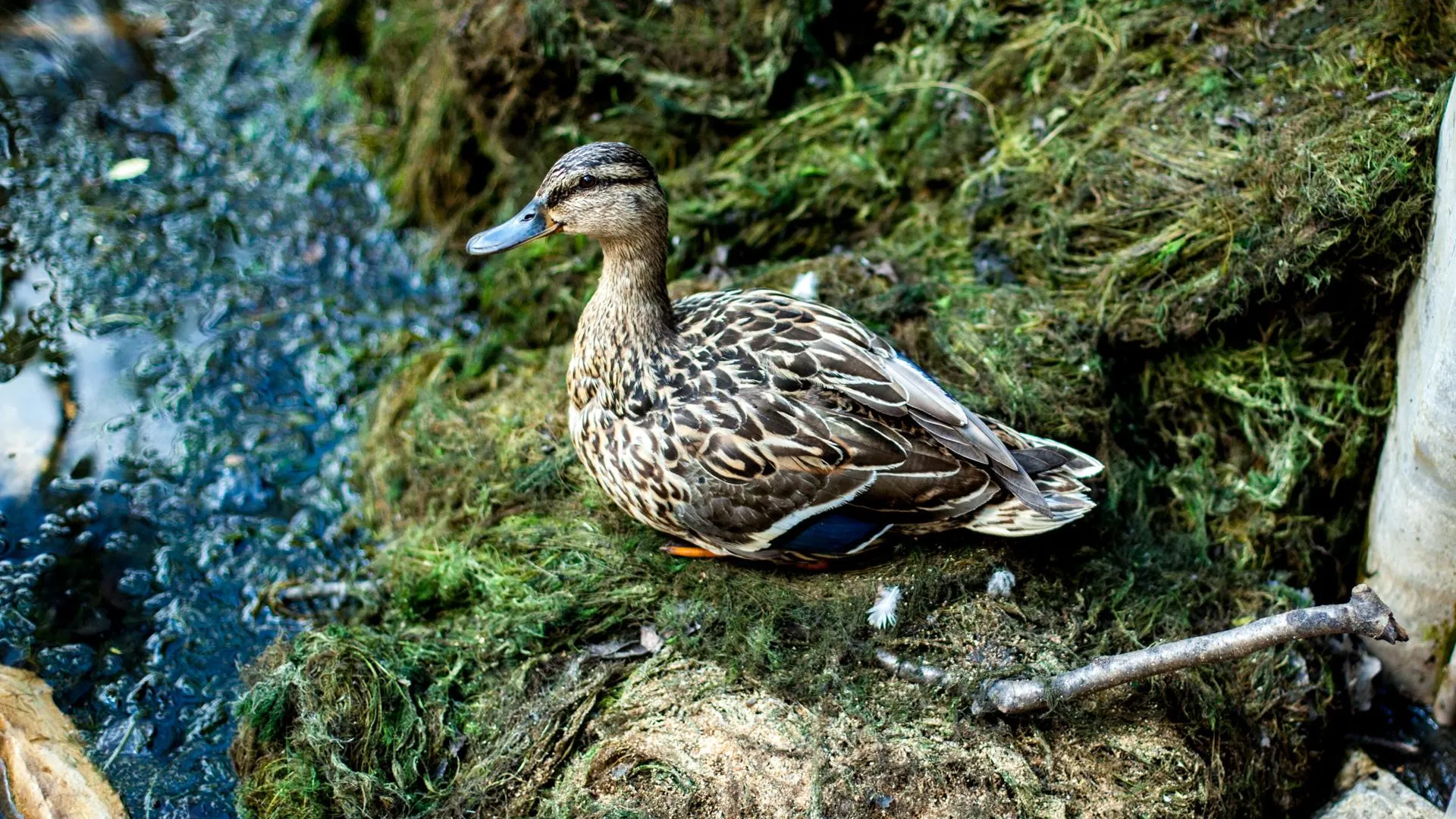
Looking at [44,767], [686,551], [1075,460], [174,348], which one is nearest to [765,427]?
[686,551]

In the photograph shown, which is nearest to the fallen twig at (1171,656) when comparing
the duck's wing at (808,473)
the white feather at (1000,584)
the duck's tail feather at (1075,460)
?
the white feather at (1000,584)

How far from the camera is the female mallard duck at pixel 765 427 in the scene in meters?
3.81

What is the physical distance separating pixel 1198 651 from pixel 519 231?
2.62m

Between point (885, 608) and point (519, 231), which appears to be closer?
point (885, 608)

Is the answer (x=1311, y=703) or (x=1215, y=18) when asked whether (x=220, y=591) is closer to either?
(x=1311, y=703)

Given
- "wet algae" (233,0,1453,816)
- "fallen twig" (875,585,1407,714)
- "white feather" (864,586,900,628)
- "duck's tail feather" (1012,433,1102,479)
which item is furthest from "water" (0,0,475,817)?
"duck's tail feather" (1012,433,1102,479)

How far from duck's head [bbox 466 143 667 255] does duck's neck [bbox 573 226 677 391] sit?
0.05 meters

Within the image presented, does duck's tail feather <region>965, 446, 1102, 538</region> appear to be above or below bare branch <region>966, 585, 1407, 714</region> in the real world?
above

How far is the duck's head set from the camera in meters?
3.96

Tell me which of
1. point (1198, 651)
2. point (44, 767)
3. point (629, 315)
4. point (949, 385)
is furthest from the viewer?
point (949, 385)

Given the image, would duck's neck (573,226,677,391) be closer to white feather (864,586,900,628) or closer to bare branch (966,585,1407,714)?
white feather (864,586,900,628)

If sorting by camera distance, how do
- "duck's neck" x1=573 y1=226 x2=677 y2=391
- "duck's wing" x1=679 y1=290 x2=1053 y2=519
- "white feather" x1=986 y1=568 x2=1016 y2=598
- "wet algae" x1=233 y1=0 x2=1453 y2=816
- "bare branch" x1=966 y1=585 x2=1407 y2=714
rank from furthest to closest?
1. "duck's neck" x1=573 y1=226 x2=677 y2=391
2. "white feather" x1=986 y1=568 x2=1016 y2=598
3. "duck's wing" x1=679 y1=290 x2=1053 y2=519
4. "wet algae" x1=233 y1=0 x2=1453 y2=816
5. "bare branch" x1=966 y1=585 x2=1407 y2=714

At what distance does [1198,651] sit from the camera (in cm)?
343

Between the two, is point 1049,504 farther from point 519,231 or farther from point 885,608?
point 519,231
